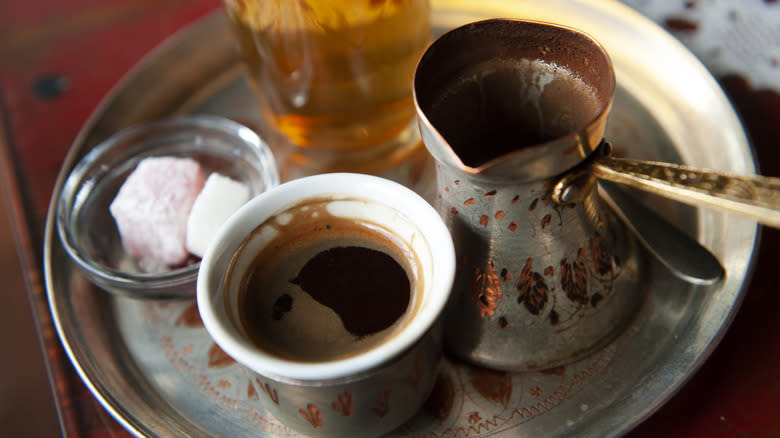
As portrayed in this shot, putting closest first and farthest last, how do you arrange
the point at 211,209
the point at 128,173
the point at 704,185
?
1. the point at 704,185
2. the point at 211,209
3. the point at 128,173

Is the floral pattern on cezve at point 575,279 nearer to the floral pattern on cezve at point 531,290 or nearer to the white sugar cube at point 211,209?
the floral pattern on cezve at point 531,290

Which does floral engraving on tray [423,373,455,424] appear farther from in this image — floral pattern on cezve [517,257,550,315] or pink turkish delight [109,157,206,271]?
pink turkish delight [109,157,206,271]

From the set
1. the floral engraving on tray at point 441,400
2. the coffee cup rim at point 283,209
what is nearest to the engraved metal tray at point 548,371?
the floral engraving on tray at point 441,400

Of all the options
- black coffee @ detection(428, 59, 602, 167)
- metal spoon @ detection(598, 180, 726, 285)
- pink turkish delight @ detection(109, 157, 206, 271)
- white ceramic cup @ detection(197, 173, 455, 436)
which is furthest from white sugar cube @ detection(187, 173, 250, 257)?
metal spoon @ detection(598, 180, 726, 285)

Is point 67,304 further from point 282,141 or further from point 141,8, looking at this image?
point 141,8

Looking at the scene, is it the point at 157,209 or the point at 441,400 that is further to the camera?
the point at 157,209

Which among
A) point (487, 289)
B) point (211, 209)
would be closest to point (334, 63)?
point (211, 209)

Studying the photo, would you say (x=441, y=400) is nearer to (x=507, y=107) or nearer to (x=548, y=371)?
(x=548, y=371)
